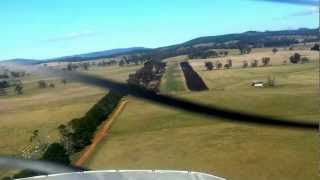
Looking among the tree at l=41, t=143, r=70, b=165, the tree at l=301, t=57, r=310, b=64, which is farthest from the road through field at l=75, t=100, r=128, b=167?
the tree at l=301, t=57, r=310, b=64

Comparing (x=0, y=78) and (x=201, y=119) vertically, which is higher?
(x=0, y=78)

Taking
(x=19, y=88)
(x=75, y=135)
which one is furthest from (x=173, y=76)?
(x=75, y=135)

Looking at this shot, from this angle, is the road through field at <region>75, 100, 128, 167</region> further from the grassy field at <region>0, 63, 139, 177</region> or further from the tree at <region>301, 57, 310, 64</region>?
the tree at <region>301, 57, 310, 64</region>

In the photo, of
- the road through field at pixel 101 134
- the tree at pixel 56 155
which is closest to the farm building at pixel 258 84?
the road through field at pixel 101 134

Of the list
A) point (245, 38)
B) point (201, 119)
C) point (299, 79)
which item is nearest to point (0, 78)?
point (201, 119)

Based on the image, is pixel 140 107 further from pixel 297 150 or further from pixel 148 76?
pixel 297 150

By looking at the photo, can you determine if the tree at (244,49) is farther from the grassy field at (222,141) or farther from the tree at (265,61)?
the grassy field at (222,141)

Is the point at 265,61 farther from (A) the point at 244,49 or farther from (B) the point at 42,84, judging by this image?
(B) the point at 42,84
